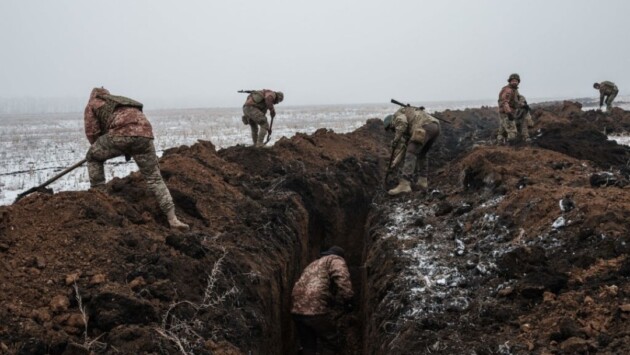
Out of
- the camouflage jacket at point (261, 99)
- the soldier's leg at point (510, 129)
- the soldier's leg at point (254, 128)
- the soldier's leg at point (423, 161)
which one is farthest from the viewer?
the soldier's leg at point (254, 128)

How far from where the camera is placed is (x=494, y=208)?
21.2ft

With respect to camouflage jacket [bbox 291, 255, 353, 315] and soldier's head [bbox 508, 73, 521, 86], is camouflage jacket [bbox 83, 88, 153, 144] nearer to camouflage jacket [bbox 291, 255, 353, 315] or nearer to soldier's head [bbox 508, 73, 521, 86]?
camouflage jacket [bbox 291, 255, 353, 315]

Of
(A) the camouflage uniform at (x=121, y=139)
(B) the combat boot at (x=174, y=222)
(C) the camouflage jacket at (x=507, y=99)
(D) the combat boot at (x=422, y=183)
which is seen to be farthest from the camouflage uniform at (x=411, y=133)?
(A) the camouflage uniform at (x=121, y=139)

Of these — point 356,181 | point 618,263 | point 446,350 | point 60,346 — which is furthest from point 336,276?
point 356,181

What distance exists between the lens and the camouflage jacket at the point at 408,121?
9750 millimetres

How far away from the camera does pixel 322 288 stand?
19.7 ft

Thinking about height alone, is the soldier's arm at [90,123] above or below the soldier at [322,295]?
above

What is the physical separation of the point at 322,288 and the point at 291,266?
5.08 ft

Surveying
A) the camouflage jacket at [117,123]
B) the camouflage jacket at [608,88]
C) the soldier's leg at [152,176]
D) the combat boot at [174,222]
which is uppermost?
the camouflage jacket at [608,88]

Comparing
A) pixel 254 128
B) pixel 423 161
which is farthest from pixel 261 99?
pixel 423 161

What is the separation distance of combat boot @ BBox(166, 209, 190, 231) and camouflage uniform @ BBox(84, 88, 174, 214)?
0.06 m

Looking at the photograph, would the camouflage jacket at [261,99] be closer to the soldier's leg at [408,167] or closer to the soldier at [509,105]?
the soldier's leg at [408,167]

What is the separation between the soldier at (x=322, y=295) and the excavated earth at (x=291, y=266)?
0.34 meters

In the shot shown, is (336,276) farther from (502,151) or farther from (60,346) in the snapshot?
(502,151)
